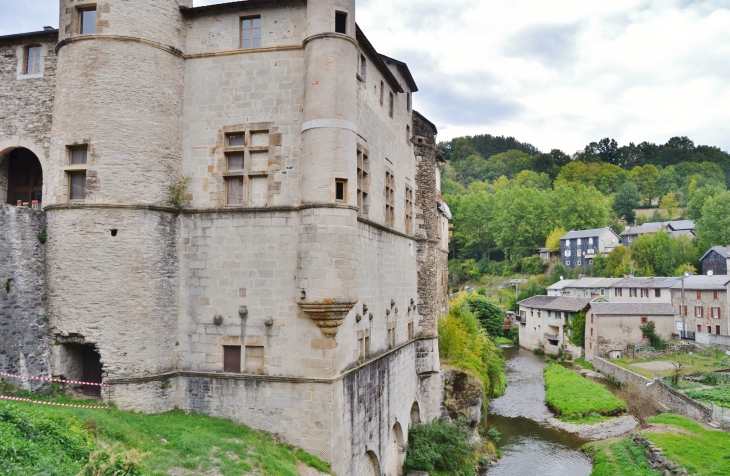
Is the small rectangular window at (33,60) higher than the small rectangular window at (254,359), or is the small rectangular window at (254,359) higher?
the small rectangular window at (33,60)

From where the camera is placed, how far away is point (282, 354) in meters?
14.6

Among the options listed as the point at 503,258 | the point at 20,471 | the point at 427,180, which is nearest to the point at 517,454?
the point at 427,180

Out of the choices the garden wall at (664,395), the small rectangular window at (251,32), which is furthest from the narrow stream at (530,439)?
the small rectangular window at (251,32)

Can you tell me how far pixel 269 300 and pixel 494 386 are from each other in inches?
1101

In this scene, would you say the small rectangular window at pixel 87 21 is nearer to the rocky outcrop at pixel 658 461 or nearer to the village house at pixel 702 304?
the rocky outcrop at pixel 658 461

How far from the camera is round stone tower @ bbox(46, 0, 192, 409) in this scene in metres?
14.4

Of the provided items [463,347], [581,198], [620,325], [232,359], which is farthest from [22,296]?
[581,198]

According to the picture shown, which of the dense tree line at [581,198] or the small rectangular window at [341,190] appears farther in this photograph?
the dense tree line at [581,198]

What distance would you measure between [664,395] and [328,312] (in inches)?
1164

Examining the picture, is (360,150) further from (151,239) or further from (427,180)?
(427,180)

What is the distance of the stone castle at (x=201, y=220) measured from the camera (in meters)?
14.3

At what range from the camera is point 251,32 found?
15.6 metres

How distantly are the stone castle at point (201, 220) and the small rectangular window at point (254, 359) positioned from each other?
48 millimetres

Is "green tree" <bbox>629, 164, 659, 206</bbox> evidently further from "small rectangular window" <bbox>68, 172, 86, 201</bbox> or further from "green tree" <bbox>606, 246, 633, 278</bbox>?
"small rectangular window" <bbox>68, 172, 86, 201</bbox>
